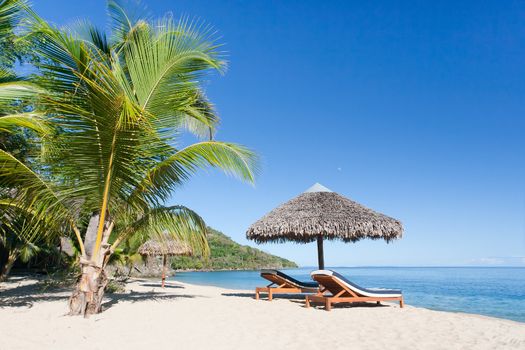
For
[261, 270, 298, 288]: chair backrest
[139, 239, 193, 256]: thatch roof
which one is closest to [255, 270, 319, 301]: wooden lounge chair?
[261, 270, 298, 288]: chair backrest

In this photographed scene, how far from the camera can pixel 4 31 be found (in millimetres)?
4320

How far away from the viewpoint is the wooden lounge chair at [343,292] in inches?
254

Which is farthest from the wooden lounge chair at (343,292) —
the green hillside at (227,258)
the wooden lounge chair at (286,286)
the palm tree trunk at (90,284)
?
the green hillside at (227,258)

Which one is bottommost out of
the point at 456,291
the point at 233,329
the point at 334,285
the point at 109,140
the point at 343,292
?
the point at 456,291

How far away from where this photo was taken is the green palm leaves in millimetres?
4156

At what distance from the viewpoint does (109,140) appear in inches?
173

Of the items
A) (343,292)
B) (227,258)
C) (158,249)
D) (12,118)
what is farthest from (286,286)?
(227,258)

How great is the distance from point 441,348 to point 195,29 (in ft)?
15.1

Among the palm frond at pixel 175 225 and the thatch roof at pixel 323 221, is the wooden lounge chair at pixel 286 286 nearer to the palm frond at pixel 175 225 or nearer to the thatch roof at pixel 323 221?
the thatch roof at pixel 323 221

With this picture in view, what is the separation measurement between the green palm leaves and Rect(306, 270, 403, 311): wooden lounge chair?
2505mm

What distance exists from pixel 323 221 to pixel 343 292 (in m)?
1.60

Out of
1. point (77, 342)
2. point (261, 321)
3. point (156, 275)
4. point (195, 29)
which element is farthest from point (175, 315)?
point (156, 275)

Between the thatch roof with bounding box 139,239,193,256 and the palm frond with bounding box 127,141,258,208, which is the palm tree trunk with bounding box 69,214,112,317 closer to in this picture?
the palm frond with bounding box 127,141,258,208

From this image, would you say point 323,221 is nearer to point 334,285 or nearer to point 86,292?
point 334,285
